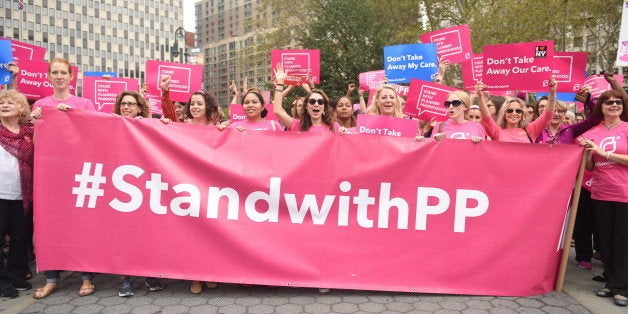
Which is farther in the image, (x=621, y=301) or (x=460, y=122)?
(x=460, y=122)

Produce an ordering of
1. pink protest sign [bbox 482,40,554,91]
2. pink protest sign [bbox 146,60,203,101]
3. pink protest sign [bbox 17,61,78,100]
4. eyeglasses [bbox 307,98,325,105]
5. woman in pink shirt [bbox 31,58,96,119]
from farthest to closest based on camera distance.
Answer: pink protest sign [bbox 146,60,203,101]
pink protest sign [bbox 17,61,78,100]
pink protest sign [bbox 482,40,554,91]
eyeglasses [bbox 307,98,325,105]
woman in pink shirt [bbox 31,58,96,119]

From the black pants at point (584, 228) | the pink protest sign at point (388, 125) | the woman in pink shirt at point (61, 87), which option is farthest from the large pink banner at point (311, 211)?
the black pants at point (584, 228)

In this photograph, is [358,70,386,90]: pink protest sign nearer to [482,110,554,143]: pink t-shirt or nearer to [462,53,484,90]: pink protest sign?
[462,53,484,90]: pink protest sign

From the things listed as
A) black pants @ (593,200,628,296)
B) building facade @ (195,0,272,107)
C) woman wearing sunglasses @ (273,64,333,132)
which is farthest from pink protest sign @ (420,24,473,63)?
building facade @ (195,0,272,107)

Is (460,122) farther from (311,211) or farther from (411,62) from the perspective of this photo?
(411,62)

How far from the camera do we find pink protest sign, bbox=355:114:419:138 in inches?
197

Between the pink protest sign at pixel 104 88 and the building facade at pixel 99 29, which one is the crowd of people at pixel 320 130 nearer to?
the pink protest sign at pixel 104 88

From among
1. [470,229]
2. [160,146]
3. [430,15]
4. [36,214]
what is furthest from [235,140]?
[430,15]

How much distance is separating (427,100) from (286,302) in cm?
295

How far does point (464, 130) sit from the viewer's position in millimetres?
4656

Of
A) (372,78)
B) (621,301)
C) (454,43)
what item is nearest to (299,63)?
(454,43)

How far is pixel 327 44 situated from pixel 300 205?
903 inches

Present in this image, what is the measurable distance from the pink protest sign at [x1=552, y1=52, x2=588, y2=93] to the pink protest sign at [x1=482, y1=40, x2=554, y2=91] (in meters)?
0.85

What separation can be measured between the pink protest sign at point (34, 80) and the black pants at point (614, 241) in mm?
6090
